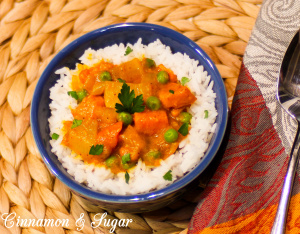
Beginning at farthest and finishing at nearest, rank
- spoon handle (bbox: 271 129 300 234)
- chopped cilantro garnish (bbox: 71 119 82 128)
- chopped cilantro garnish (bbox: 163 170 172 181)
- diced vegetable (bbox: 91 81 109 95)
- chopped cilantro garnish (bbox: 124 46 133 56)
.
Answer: chopped cilantro garnish (bbox: 124 46 133 56), diced vegetable (bbox: 91 81 109 95), chopped cilantro garnish (bbox: 71 119 82 128), chopped cilantro garnish (bbox: 163 170 172 181), spoon handle (bbox: 271 129 300 234)

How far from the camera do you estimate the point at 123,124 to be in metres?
2.62

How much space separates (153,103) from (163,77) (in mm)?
304

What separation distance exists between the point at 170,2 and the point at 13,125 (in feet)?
6.52

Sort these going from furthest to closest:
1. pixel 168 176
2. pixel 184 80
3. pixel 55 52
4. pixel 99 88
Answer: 1. pixel 55 52
2. pixel 184 80
3. pixel 99 88
4. pixel 168 176

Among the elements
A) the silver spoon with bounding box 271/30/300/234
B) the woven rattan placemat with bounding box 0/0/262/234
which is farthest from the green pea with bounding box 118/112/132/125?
the silver spoon with bounding box 271/30/300/234

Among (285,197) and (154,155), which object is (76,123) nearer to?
Result: (154,155)

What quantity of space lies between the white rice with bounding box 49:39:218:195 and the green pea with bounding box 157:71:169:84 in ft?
0.58

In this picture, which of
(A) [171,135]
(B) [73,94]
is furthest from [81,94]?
(A) [171,135]

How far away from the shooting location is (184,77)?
9.57ft

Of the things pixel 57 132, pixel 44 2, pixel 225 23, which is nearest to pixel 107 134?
pixel 57 132

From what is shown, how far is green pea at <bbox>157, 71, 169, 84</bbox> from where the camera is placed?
2.83m

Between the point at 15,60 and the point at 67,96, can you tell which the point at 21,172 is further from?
the point at 15,60

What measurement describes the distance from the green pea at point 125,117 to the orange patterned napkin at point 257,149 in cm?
78

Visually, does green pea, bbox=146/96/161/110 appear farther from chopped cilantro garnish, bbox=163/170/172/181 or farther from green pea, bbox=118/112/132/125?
chopped cilantro garnish, bbox=163/170/172/181
